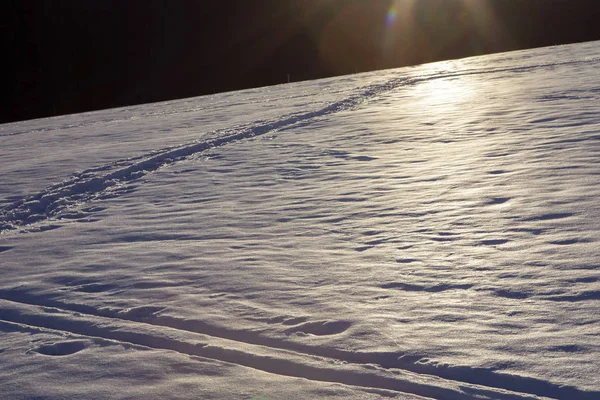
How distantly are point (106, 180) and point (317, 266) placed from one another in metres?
3.21

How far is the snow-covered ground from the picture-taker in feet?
7.86

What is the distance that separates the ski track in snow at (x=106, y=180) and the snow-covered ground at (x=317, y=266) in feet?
0.10

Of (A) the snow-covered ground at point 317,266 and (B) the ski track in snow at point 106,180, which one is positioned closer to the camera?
(A) the snow-covered ground at point 317,266

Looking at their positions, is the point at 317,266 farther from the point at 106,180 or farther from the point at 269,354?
the point at 106,180

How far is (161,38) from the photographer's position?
5641 centimetres

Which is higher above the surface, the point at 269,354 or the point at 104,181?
the point at 104,181

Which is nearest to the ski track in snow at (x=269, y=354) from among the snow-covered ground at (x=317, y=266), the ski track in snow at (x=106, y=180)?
the snow-covered ground at (x=317, y=266)

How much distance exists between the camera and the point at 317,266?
341 cm

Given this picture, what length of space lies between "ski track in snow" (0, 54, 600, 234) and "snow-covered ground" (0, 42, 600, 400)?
3 centimetres

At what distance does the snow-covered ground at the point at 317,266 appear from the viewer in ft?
7.86

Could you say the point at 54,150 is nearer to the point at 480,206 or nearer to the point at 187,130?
the point at 187,130

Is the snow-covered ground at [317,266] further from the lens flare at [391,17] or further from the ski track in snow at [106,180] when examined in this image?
the lens flare at [391,17]

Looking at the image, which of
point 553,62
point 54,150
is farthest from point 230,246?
point 553,62

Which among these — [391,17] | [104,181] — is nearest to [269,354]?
[104,181]
